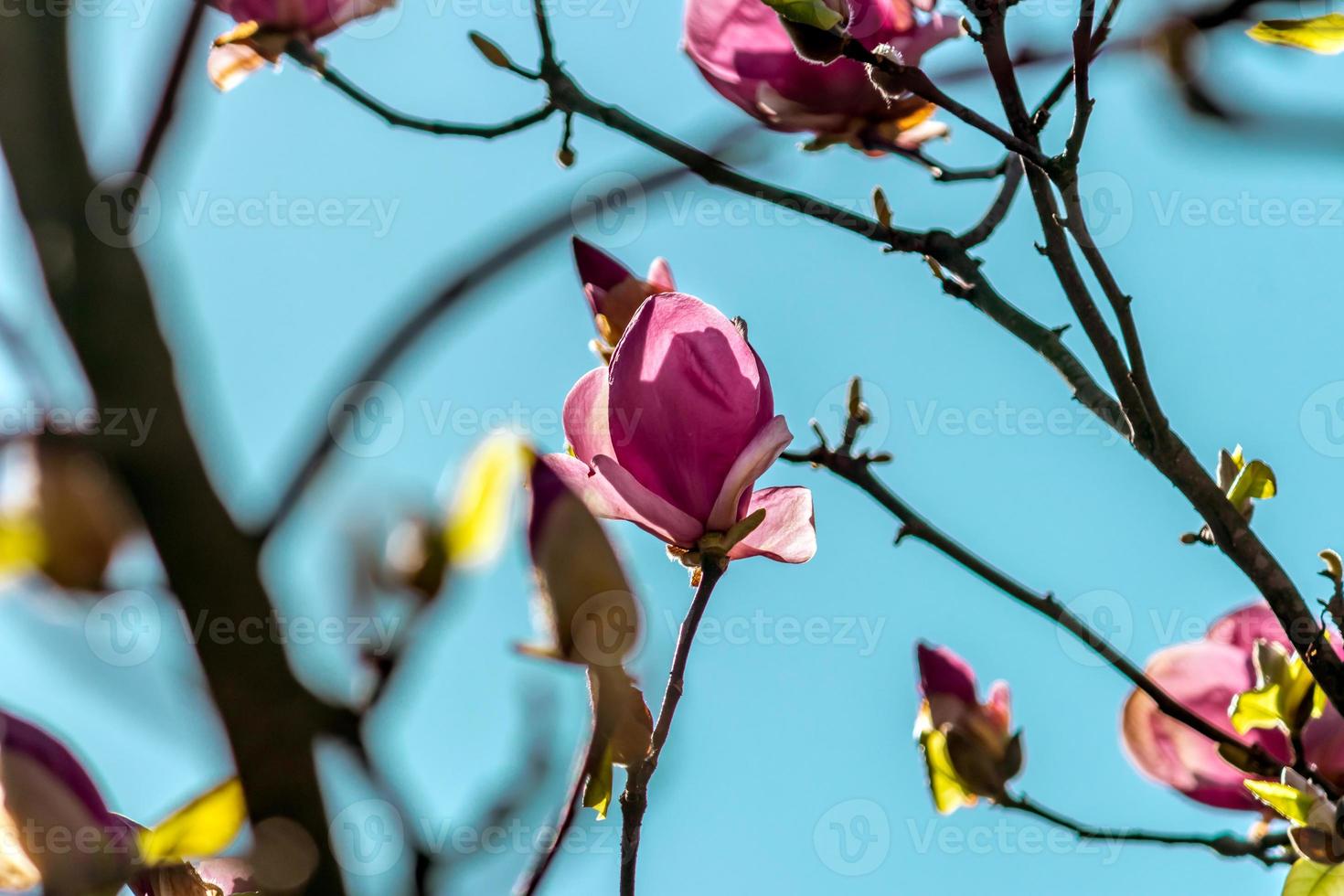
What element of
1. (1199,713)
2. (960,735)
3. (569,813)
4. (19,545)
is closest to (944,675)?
(960,735)

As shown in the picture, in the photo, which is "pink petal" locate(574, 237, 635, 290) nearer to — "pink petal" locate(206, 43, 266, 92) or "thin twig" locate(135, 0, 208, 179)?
"pink petal" locate(206, 43, 266, 92)

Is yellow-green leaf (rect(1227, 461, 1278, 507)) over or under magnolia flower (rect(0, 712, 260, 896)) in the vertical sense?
over

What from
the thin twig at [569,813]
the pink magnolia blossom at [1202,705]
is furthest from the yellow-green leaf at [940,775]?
the thin twig at [569,813]

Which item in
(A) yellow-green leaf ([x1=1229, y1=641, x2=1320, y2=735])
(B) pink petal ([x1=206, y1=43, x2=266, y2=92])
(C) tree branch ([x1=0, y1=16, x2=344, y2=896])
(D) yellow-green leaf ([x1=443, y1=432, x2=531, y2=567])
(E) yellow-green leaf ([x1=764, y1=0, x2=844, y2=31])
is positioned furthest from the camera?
(B) pink petal ([x1=206, y1=43, x2=266, y2=92])

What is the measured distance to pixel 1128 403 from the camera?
60 centimetres

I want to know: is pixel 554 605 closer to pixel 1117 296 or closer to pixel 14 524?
pixel 14 524

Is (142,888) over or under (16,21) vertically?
under

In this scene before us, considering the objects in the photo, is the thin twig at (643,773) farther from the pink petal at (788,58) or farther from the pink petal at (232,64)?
the pink petal at (232,64)

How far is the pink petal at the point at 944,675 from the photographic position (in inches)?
33.5

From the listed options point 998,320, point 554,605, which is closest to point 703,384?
point 998,320

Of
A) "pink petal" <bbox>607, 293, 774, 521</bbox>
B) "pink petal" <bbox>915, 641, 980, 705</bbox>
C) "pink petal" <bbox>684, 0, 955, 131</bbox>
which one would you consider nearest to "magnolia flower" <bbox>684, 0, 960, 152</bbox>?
"pink petal" <bbox>684, 0, 955, 131</bbox>

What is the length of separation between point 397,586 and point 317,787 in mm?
70

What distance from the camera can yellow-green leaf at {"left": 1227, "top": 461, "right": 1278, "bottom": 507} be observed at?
2.27ft

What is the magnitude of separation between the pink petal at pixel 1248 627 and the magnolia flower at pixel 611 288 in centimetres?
44
